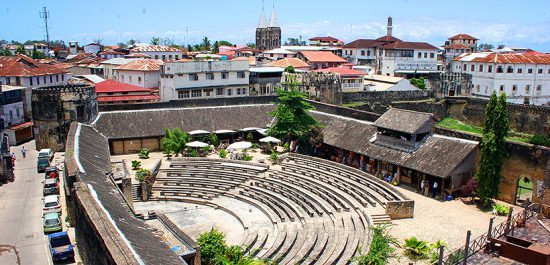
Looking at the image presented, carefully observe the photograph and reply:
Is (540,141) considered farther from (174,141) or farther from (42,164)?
(42,164)

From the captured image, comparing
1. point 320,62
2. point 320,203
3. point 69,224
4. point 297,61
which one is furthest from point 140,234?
point 320,62

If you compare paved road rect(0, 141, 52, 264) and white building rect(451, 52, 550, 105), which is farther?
white building rect(451, 52, 550, 105)

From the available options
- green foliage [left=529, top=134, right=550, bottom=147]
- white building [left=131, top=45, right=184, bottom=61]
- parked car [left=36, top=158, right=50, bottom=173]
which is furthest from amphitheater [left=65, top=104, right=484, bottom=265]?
white building [left=131, top=45, right=184, bottom=61]

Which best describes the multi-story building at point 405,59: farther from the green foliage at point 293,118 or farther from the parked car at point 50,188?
the parked car at point 50,188

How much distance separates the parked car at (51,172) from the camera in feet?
108

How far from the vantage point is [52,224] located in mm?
24547

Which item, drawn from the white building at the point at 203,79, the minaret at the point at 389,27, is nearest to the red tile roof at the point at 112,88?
the white building at the point at 203,79

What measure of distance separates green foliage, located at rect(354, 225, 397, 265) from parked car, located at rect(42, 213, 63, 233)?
50.6ft

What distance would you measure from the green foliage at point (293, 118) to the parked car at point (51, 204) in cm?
1787

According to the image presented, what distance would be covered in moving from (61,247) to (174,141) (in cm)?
1738

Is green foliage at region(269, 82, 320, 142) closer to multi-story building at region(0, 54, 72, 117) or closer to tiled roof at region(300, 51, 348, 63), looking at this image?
multi-story building at region(0, 54, 72, 117)

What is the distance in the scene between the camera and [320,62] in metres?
80.0

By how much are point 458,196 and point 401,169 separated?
4.25 meters

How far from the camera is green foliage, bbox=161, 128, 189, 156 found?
37.6 m
